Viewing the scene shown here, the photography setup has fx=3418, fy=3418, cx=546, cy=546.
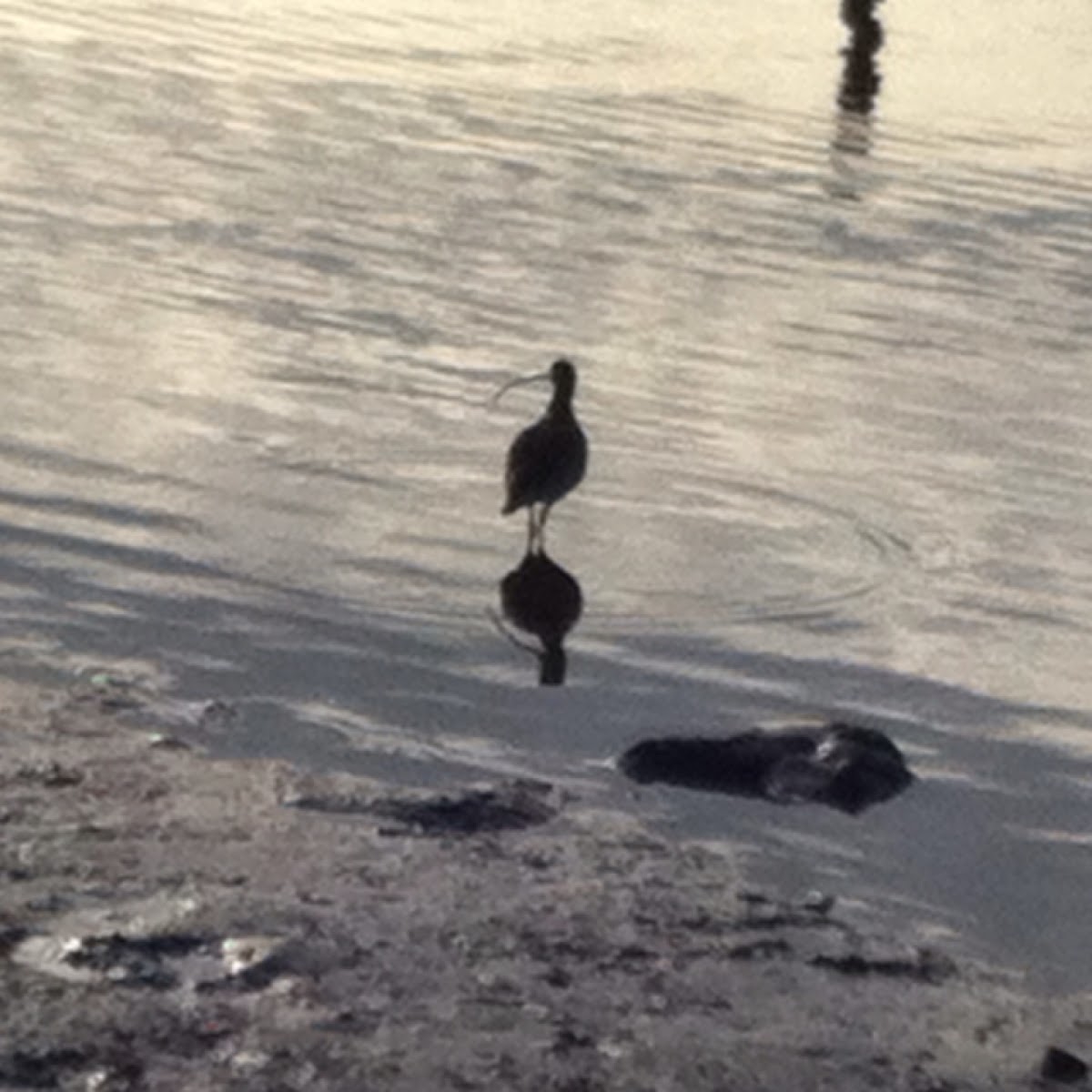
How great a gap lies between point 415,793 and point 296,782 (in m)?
0.34

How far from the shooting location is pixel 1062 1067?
26.0 feet

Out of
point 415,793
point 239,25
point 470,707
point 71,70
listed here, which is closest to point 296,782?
point 415,793

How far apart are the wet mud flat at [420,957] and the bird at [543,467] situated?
3446mm

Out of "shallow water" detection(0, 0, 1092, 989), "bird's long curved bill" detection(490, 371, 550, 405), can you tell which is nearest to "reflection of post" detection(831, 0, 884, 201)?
"shallow water" detection(0, 0, 1092, 989)

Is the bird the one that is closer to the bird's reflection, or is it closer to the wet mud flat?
the bird's reflection

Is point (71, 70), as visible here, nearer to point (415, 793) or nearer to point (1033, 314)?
point (1033, 314)

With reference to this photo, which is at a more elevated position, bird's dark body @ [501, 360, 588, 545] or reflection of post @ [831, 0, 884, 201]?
bird's dark body @ [501, 360, 588, 545]

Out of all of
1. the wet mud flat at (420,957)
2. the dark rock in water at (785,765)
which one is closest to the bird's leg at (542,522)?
the dark rock in water at (785,765)

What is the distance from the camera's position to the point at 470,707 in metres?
10.9

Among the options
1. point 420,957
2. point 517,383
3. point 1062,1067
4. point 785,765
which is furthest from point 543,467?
point 1062,1067

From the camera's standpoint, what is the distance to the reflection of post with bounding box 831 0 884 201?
25844 mm

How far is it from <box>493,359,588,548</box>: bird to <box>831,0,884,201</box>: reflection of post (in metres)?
11.2

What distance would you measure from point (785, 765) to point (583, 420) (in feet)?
18.8

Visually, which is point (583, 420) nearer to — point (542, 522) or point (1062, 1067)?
point (542, 522)
